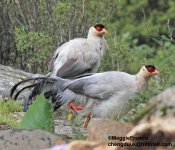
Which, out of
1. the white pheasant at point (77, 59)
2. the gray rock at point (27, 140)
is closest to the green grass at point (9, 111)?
the white pheasant at point (77, 59)

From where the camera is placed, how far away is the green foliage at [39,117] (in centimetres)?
662

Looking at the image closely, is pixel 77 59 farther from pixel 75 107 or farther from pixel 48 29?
pixel 48 29

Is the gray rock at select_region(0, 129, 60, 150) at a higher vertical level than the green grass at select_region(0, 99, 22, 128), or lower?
higher

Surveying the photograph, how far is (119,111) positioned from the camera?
315 inches

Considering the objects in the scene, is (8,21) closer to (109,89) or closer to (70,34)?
(70,34)

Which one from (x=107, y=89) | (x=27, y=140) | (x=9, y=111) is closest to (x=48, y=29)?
(x=9, y=111)

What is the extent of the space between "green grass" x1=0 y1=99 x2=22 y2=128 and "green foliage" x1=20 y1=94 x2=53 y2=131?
1.25 m

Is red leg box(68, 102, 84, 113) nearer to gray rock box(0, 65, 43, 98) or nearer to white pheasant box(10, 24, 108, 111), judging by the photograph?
white pheasant box(10, 24, 108, 111)

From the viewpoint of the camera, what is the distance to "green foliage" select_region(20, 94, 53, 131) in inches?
261

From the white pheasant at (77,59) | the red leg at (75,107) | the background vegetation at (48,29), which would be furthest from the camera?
the background vegetation at (48,29)

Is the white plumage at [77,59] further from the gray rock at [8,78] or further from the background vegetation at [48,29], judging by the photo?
the background vegetation at [48,29]

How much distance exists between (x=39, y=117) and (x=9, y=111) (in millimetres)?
2346

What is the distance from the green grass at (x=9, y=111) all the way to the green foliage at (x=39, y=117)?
1.25 m

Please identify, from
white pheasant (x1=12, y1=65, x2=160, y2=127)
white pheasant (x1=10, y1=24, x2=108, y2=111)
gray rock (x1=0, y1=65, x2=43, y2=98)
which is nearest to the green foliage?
white pheasant (x1=12, y1=65, x2=160, y2=127)
